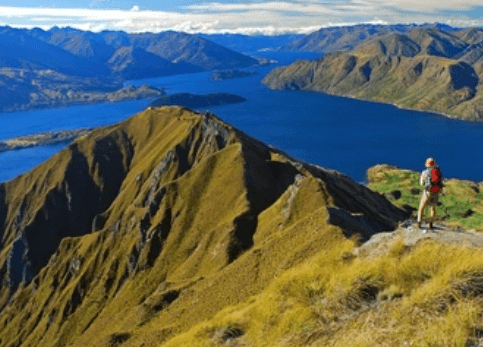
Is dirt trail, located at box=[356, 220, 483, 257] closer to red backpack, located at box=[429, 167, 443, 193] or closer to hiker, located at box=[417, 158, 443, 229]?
hiker, located at box=[417, 158, 443, 229]

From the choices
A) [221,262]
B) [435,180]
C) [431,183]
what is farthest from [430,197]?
[221,262]

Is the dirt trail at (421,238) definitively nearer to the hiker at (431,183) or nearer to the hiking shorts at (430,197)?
the hiker at (431,183)

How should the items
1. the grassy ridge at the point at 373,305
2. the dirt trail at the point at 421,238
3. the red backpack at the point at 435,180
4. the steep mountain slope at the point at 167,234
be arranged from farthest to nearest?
1. the steep mountain slope at the point at 167,234
2. the red backpack at the point at 435,180
3. the dirt trail at the point at 421,238
4. the grassy ridge at the point at 373,305

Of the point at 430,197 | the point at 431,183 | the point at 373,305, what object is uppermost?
the point at 431,183

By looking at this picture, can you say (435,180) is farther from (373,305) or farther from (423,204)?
(373,305)

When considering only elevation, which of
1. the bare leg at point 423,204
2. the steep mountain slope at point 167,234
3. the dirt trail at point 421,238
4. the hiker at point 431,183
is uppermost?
the hiker at point 431,183

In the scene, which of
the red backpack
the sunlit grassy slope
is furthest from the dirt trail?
the red backpack

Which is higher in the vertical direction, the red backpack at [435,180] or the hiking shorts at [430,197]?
the red backpack at [435,180]

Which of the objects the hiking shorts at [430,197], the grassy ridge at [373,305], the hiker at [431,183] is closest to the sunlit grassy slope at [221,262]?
the grassy ridge at [373,305]

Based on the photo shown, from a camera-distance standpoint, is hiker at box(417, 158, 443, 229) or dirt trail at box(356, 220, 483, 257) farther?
hiker at box(417, 158, 443, 229)
